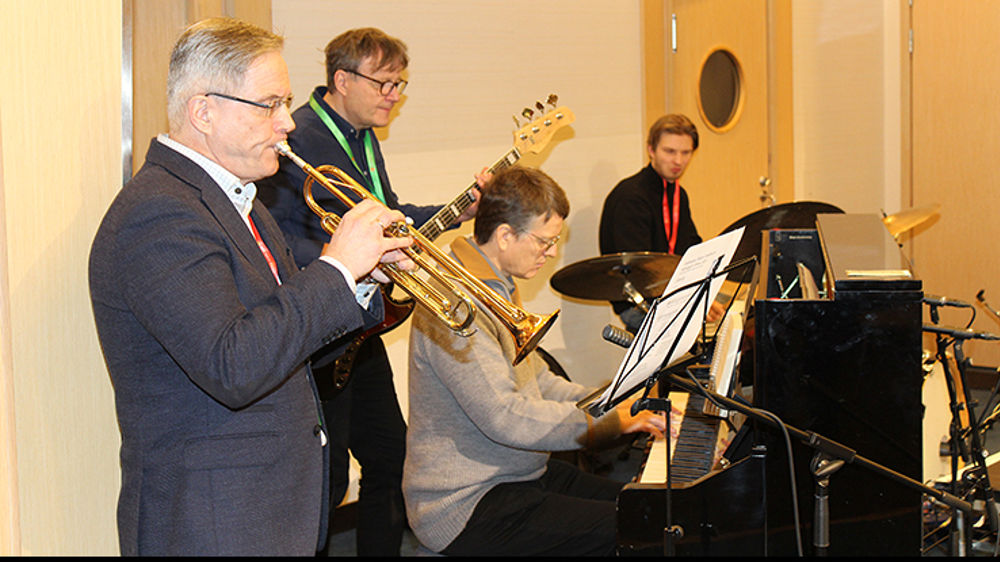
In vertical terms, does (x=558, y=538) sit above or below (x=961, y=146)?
below

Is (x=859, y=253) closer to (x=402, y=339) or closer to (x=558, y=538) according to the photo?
(x=558, y=538)

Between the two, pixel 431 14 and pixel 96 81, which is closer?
pixel 96 81

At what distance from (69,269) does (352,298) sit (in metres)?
0.65

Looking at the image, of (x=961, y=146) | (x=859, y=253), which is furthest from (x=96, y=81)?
(x=961, y=146)

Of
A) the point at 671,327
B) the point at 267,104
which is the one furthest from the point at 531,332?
the point at 267,104

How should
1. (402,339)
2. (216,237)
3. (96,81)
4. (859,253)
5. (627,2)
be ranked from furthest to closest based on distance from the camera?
(627,2)
(402,339)
(859,253)
(96,81)
(216,237)

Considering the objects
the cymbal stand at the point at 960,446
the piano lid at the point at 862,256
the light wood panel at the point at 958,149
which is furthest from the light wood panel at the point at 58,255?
the light wood panel at the point at 958,149

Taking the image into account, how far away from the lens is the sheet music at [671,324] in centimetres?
178

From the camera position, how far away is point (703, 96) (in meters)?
5.73

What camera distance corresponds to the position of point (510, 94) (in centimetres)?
457

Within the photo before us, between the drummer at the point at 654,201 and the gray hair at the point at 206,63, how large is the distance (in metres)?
3.06

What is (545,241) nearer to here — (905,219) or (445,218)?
(445,218)

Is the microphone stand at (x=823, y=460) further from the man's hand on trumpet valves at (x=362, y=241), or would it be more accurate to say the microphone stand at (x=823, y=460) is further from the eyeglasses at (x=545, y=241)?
the eyeglasses at (x=545, y=241)

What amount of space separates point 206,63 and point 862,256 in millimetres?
1585
